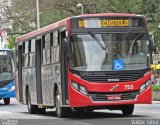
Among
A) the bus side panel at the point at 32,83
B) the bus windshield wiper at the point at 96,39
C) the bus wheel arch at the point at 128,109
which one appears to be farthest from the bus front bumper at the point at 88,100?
the bus side panel at the point at 32,83

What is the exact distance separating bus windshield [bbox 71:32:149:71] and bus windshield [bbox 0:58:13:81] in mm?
17055

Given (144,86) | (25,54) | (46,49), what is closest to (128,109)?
(144,86)

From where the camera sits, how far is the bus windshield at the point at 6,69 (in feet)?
119

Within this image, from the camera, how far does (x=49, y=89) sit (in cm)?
2214

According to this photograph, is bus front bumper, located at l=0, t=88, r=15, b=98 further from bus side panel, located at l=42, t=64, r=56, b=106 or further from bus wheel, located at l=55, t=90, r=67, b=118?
bus wheel, located at l=55, t=90, r=67, b=118

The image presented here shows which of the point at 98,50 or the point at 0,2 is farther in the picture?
the point at 0,2

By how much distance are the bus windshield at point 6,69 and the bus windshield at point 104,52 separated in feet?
56.0

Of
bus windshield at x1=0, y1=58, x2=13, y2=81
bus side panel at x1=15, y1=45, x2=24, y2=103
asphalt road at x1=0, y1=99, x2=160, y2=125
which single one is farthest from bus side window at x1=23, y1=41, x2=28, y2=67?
bus windshield at x1=0, y1=58, x2=13, y2=81

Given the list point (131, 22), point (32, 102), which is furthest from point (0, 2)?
point (131, 22)

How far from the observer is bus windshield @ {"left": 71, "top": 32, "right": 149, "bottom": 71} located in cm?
1947

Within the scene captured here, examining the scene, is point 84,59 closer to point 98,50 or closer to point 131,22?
point 98,50

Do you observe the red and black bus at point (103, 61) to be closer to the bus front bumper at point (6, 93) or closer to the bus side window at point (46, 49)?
the bus side window at point (46, 49)

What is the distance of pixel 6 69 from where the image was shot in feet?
119

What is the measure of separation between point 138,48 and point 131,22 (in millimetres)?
894
